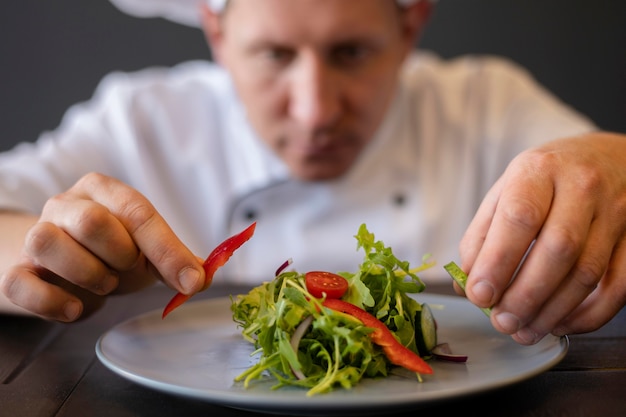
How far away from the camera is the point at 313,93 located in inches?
54.2

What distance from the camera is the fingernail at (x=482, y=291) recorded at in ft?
2.21

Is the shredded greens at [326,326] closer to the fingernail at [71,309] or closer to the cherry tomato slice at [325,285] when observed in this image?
the cherry tomato slice at [325,285]

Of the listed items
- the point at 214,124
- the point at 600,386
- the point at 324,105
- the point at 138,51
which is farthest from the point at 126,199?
the point at 138,51

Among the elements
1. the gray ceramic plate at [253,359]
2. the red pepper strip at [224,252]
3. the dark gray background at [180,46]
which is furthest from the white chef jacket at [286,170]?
the red pepper strip at [224,252]

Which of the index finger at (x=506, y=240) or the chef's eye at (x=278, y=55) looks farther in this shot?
the chef's eye at (x=278, y=55)

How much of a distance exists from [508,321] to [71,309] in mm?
482

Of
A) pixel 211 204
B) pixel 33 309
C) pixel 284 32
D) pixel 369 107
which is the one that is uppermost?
pixel 284 32

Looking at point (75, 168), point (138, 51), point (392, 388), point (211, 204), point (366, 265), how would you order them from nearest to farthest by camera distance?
point (392, 388) < point (366, 265) < point (75, 168) < point (211, 204) < point (138, 51)

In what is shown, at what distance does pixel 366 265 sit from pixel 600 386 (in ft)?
0.82

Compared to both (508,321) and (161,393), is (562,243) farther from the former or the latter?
(161,393)

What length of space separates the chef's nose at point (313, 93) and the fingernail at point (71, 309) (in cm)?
66

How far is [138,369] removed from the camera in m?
0.66

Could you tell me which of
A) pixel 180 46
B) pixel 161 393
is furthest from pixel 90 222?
pixel 180 46

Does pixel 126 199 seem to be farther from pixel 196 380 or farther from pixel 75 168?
pixel 75 168
